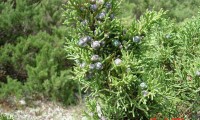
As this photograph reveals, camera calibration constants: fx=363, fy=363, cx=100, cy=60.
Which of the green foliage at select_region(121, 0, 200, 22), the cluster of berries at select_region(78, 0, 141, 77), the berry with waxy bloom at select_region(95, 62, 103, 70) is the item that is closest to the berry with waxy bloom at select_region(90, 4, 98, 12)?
the cluster of berries at select_region(78, 0, 141, 77)

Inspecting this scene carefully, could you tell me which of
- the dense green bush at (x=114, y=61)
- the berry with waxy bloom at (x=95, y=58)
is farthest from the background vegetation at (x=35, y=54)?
the berry with waxy bloom at (x=95, y=58)

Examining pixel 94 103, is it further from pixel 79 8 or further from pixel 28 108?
pixel 28 108

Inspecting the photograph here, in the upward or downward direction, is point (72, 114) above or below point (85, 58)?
below

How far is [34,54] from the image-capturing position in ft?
21.1

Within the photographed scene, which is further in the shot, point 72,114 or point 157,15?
point 72,114

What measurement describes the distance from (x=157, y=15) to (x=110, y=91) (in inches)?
20.7

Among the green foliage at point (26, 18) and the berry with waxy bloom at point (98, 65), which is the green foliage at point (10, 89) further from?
the berry with waxy bloom at point (98, 65)

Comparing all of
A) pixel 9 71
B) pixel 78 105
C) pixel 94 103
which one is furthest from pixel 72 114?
pixel 94 103

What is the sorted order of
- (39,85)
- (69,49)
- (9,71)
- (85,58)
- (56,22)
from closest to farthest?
(85,58) < (69,49) < (39,85) < (9,71) < (56,22)

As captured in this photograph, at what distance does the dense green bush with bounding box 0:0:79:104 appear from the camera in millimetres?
6023

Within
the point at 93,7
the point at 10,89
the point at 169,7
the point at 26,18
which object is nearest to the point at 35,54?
the point at 10,89

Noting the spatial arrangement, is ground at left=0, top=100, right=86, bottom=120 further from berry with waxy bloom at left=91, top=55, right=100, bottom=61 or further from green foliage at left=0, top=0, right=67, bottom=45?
berry with waxy bloom at left=91, top=55, right=100, bottom=61

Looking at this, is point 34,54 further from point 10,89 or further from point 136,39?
point 136,39

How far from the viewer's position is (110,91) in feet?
7.02
